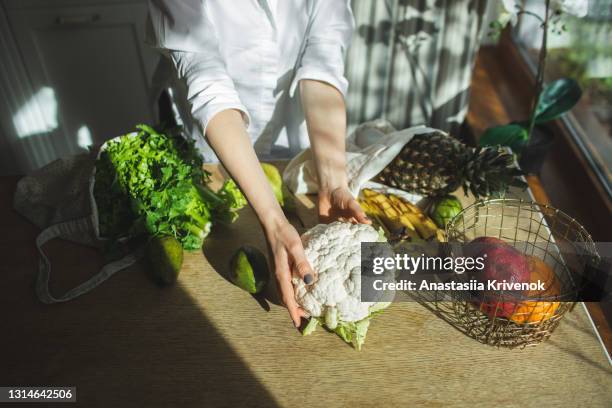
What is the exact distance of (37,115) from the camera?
6.48 ft

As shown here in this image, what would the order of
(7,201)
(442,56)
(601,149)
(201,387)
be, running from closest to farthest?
(201,387) < (7,201) < (601,149) < (442,56)

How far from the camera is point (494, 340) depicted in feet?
2.94

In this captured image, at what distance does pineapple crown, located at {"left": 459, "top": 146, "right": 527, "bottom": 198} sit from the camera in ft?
3.64

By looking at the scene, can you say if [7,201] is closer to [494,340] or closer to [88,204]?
[88,204]

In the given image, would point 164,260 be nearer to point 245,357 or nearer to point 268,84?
point 245,357

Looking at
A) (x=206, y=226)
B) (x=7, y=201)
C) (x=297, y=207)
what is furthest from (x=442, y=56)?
(x=7, y=201)

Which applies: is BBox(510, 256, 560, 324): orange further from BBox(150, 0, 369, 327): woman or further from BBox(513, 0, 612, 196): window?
BBox(513, 0, 612, 196): window

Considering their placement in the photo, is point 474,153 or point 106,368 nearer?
point 106,368

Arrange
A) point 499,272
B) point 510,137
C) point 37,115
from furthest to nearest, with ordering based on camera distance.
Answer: point 37,115 → point 510,137 → point 499,272

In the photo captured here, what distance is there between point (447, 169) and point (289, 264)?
0.46m

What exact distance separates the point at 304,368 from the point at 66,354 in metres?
0.44

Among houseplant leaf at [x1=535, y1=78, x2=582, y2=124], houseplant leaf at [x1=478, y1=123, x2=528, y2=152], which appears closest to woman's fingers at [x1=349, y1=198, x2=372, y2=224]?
houseplant leaf at [x1=478, y1=123, x2=528, y2=152]

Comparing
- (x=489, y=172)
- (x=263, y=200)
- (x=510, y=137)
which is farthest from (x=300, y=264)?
(x=510, y=137)

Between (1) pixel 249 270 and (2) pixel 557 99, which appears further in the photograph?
(2) pixel 557 99
